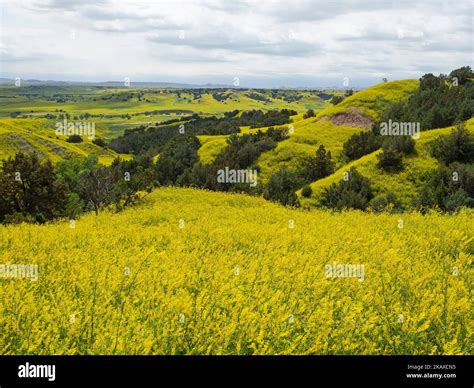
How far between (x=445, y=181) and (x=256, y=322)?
2681 cm

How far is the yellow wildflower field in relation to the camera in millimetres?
4988

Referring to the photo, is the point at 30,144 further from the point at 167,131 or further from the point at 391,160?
the point at 391,160

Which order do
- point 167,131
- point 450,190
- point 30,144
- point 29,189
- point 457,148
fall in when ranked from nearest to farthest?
1. point 29,189
2. point 450,190
3. point 457,148
4. point 30,144
5. point 167,131

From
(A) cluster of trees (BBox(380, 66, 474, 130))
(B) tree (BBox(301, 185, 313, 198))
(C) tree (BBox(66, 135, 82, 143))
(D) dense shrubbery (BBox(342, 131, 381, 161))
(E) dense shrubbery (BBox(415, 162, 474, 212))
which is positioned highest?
(A) cluster of trees (BBox(380, 66, 474, 130))

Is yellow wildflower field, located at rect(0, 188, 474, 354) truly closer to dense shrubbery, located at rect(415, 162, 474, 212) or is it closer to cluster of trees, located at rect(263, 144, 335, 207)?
dense shrubbery, located at rect(415, 162, 474, 212)

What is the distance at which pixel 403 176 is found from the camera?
33219 millimetres

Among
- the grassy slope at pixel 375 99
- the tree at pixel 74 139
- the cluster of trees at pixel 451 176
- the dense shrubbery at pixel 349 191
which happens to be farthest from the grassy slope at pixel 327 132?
the tree at pixel 74 139

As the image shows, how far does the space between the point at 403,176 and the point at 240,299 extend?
30.3 meters

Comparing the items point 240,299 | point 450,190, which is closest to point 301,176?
point 450,190

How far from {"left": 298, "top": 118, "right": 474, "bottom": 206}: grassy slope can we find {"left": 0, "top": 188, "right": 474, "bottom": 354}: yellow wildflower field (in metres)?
21.8

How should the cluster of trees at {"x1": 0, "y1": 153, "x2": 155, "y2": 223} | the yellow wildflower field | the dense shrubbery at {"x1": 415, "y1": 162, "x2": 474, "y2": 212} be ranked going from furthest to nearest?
the dense shrubbery at {"x1": 415, "y1": 162, "x2": 474, "y2": 212}
the cluster of trees at {"x1": 0, "y1": 153, "x2": 155, "y2": 223}
the yellow wildflower field

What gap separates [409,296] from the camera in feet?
21.4

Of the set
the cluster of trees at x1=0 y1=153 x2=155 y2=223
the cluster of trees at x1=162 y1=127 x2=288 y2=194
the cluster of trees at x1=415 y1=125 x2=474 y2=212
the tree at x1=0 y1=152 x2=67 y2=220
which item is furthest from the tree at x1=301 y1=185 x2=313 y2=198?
the tree at x1=0 y1=152 x2=67 y2=220
